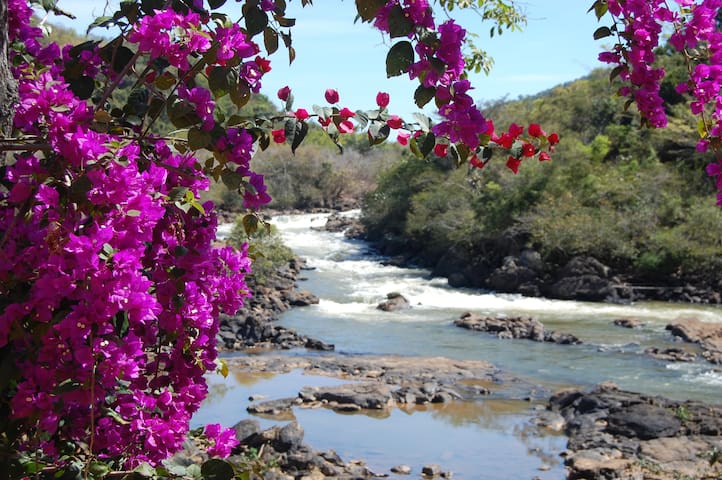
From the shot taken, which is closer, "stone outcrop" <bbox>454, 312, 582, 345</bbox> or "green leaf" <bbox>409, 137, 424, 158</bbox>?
"green leaf" <bbox>409, 137, 424, 158</bbox>

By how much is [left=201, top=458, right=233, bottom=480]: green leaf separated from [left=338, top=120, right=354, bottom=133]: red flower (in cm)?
74

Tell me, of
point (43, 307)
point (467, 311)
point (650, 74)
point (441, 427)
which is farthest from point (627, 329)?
point (43, 307)

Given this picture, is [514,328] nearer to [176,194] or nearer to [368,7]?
[176,194]

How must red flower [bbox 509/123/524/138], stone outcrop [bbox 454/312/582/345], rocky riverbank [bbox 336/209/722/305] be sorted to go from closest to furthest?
1. red flower [bbox 509/123/524/138]
2. stone outcrop [bbox 454/312/582/345]
3. rocky riverbank [bbox 336/209/722/305]

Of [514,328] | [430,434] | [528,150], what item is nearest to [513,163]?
[528,150]

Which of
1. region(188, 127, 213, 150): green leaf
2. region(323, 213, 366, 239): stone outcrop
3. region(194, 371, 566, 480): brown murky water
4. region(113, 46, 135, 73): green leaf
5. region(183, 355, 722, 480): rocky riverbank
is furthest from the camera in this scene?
region(323, 213, 366, 239): stone outcrop

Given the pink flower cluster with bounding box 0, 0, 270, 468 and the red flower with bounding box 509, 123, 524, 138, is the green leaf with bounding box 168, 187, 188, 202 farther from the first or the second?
the red flower with bounding box 509, 123, 524, 138

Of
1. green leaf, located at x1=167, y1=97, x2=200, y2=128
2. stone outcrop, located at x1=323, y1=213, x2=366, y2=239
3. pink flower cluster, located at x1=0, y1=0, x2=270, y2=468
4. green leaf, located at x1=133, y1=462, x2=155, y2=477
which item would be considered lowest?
stone outcrop, located at x1=323, y1=213, x2=366, y2=239

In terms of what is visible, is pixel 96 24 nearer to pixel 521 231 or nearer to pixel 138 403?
pixel 138 403

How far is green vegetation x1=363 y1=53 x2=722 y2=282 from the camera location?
19750 mm

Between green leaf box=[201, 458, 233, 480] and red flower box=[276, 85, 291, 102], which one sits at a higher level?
red flower box=[276, 85, 291, 102]

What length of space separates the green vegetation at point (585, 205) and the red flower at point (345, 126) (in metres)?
17.9

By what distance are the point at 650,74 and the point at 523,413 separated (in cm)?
810

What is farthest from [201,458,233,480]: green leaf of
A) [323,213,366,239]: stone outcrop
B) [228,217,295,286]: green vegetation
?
[323,213,366,239]: stone outcrop
